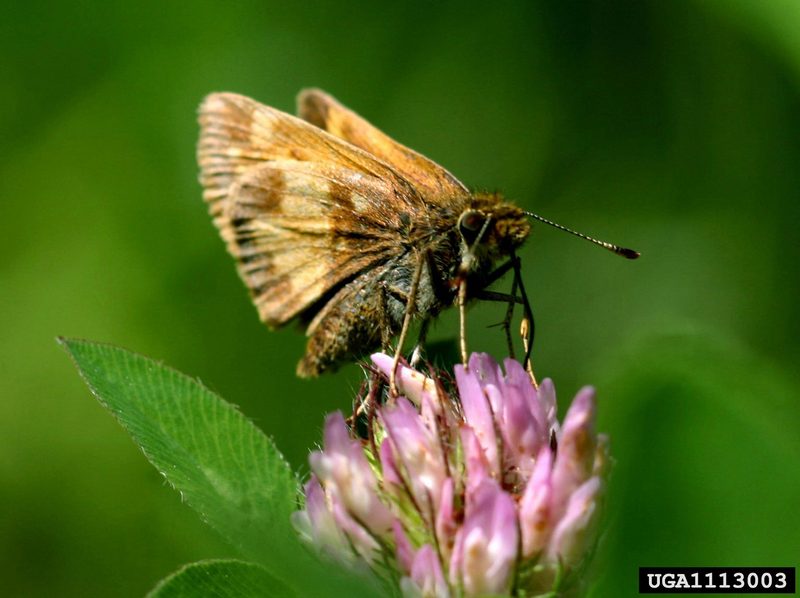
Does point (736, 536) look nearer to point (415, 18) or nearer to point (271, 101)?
point (415, 18)

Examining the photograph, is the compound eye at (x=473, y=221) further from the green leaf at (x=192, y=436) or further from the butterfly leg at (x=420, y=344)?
the green leaf at (x=192, y=436)

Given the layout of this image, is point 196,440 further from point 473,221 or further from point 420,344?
point 473,221

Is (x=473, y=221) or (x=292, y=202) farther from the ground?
(x=292, y=202)

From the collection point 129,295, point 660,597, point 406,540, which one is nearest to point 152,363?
point 406,540

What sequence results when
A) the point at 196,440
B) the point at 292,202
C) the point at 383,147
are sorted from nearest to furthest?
the point at 196,440, the point at 292,202, the point at 383,147

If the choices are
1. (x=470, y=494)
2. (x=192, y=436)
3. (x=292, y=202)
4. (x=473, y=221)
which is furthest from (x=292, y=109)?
(x=470, y=494)

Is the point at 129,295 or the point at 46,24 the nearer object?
the point at 129,295

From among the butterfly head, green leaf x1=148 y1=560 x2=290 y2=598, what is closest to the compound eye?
the butterfly head

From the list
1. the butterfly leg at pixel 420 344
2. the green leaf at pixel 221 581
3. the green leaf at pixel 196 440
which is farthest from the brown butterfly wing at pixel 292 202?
the green leaf at pixel 221 581
